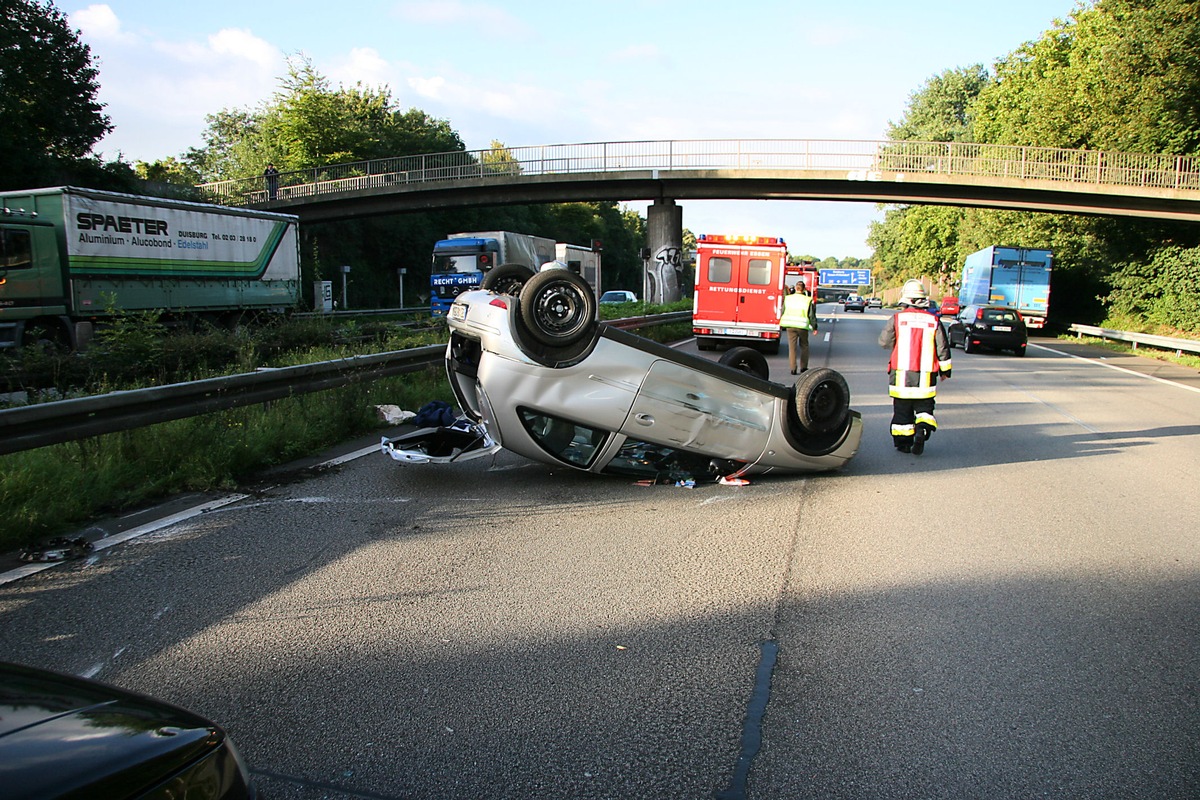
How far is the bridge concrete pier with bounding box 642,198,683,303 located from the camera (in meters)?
37.3

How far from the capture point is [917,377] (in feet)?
29.7

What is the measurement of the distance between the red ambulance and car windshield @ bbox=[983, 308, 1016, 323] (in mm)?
7376

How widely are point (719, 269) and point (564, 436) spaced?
1720 cm

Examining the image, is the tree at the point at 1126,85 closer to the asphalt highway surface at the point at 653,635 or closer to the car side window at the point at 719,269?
the car side window at the point at 719,269

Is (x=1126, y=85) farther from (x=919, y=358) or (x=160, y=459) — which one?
(x=160, y=459)

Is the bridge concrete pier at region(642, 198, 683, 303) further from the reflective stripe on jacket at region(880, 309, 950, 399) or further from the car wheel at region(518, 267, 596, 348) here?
the car wheel at region(518, 267, 596, 348)

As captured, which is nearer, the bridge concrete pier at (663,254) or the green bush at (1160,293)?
the green bush at (1160,293)

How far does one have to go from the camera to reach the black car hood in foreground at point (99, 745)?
164 cm

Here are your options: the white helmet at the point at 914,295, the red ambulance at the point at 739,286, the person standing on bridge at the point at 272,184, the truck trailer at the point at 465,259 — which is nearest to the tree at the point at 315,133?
the person standing on bridge at the point at 272,184

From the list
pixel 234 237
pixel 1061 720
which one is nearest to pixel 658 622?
pixel 1061 720

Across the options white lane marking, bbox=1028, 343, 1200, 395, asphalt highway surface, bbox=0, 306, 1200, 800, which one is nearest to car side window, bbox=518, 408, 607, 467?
asphalt highway surface, bbox=0, 306, 1200, 800

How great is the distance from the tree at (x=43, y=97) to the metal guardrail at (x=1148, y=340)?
36.2m

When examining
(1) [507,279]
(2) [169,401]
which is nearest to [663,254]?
(1) [507,279]

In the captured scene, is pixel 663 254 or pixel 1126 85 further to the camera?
pixel 663 254
